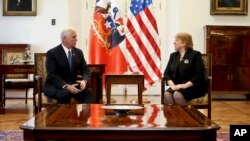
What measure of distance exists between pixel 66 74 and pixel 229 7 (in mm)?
4339

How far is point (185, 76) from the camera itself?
5082 mm

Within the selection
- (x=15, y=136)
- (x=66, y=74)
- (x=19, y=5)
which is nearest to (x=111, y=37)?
(x=19, y=5)

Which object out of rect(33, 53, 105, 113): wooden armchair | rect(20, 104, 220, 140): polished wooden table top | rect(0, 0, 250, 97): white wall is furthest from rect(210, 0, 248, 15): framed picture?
rect(20, 104, 220, 140): polished wooden table top

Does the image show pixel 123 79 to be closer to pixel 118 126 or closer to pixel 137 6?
pixel 118 126

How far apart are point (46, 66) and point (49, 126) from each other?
2.47 m

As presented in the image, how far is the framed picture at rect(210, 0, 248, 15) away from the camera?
8.36 meters

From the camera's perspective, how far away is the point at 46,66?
504 centimetres

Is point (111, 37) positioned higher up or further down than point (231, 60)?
higher up

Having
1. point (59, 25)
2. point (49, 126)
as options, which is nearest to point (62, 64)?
point (49, 126)

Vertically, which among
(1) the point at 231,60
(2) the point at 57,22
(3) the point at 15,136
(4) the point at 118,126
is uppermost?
(2) the point at 57,22

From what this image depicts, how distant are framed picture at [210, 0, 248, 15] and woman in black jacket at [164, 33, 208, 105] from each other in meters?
3.38

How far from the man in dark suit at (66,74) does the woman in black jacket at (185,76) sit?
0.90 meters

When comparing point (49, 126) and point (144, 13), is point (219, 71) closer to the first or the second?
point (144, 13)

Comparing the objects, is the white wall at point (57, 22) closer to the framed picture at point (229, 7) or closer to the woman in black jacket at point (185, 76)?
the framed picture at point (229, 7)
